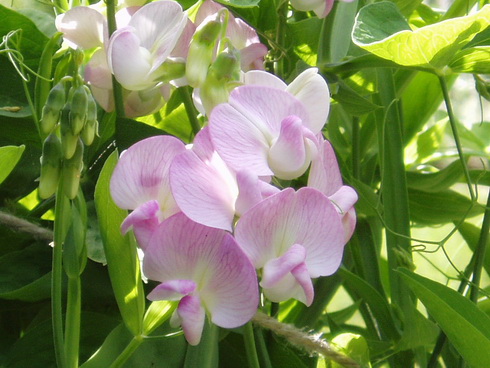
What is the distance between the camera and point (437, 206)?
708 millimetres

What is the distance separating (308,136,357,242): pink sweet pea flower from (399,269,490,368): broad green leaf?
5 centimetres

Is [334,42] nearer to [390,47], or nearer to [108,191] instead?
[390,47]

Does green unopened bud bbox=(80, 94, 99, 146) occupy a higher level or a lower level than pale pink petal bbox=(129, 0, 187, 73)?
lower

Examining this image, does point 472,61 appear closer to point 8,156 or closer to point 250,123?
point 250,123

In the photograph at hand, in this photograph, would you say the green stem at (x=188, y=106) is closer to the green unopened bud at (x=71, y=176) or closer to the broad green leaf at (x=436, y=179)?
the green unopened bud at (x=71, y=176)

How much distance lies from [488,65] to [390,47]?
3.6 inches

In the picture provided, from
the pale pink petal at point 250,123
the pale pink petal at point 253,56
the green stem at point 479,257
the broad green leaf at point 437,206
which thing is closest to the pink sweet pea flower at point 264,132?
the pale pink petal at point 250,123

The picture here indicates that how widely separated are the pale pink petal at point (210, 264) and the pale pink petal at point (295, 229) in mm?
11

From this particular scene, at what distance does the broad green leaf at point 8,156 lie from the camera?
1.29 feet

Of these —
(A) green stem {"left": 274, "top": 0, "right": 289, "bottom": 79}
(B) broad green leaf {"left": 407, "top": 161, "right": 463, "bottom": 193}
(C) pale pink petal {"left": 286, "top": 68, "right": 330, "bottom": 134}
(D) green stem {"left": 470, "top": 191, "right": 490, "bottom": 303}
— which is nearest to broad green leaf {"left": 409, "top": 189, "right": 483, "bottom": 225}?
(B) broad green leaf {"left": 407, "top": 161, "right": 463, "bottom": 193}

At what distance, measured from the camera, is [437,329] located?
538mm

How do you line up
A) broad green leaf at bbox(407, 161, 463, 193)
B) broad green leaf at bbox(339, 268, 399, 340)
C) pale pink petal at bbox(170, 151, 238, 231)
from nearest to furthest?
pale pink petal at bbox(170, 151, 238, 231), broad green leaf at bbox(339, 268, 399, 340), broad green leaf at bbox(407, 161, 463, 193)

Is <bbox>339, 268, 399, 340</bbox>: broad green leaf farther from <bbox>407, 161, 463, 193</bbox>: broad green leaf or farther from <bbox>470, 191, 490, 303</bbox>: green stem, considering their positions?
<bbox>407, 161, 463, 193</bbox>: broad green leaf

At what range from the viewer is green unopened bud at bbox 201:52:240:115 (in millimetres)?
365
